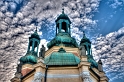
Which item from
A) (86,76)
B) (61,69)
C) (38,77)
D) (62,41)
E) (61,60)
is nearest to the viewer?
(38,77)

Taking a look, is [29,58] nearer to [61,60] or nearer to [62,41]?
[62,41]

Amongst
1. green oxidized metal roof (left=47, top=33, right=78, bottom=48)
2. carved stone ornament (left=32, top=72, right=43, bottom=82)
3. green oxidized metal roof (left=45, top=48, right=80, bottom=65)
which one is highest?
green oxidized metal roof (left=47, top=33, right=78, bottom=48)

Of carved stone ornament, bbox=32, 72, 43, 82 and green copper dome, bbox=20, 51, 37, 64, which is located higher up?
green copper dome, bbox=20, 51, 37, 64

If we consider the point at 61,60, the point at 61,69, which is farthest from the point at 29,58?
the point at 61,69

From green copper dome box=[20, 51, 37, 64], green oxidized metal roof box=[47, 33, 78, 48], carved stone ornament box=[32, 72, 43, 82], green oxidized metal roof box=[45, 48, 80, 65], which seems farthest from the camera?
green copper dome box=[20, 51, 37, 64]

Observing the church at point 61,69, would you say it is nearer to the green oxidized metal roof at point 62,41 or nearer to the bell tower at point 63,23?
the green oxidized metal roof at point 62,41

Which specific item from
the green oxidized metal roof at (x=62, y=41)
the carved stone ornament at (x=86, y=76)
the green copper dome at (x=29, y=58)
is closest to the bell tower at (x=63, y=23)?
the green oxidized metal roof at (x=62, y=41)

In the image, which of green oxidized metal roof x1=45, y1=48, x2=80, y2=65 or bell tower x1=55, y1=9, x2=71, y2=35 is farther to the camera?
bell tower x1=55, y1=9, x2=71, y2=35

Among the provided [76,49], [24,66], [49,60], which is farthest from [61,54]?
[24,66]

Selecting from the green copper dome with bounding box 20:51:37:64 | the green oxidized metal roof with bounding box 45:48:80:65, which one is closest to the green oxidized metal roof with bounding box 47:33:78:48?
the green copper dome with bounding box 20:51:37:64

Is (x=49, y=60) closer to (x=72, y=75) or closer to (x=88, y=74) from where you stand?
(x=72, y=75)

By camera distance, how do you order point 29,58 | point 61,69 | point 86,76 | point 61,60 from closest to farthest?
point 86,76, point 61,69, point 61,60, point 29,58

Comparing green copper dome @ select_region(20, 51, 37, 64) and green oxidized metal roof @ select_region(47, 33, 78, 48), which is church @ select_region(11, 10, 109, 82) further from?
green copper dome @ select_region(20, 51, 37, 64)

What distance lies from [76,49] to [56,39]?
9.92 ft
